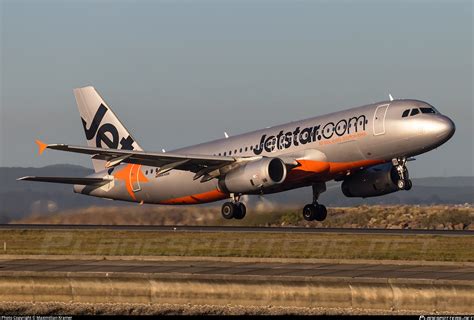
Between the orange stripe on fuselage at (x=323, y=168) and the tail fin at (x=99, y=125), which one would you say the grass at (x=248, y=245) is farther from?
the tail fin at (x=99, y=125)

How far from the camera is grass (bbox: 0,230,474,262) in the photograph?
42438 mm

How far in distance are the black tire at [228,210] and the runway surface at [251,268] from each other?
14552mm

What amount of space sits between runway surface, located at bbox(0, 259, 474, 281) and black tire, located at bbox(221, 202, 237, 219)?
47.7ft

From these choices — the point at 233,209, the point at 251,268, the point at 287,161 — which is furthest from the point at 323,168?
the point at 251,268

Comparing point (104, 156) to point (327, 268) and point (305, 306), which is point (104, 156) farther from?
point (305, 306)

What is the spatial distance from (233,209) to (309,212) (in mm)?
4766

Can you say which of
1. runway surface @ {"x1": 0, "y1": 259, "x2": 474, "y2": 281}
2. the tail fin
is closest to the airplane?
the tail fin

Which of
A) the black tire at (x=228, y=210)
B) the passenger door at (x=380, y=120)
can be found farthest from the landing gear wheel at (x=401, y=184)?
the black tire at (x=228, y=210)

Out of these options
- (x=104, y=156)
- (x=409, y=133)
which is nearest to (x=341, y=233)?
(x=409, y=133)

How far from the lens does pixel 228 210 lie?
188 ft

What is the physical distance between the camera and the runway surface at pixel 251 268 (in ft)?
118

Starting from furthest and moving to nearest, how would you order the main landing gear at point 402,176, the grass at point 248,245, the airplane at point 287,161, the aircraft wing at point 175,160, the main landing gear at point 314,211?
the main landing gear at point 314,211 → the aircraft wing at point 175,160 → the main landing gear at point 402,176 → the airplane at point 287,161 → the grass at point 248,245

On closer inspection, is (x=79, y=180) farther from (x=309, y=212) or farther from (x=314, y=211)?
(x=314, y=211)

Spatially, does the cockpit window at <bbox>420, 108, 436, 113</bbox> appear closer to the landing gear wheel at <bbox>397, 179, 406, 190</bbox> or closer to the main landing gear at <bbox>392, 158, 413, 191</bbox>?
the main landing gear at <bbox>392, 158, 413, 191</bbox>
